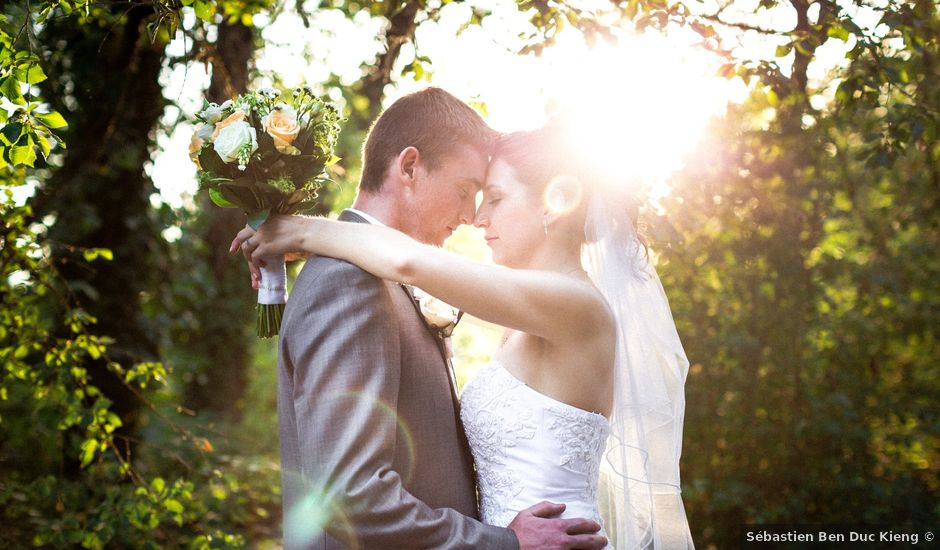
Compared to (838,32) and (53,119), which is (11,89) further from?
(838,32)

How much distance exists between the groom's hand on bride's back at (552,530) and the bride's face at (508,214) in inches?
34.5

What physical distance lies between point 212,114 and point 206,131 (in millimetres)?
68

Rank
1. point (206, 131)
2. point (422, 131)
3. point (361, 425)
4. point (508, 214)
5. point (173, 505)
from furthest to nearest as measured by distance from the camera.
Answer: point (173, 505), point (508, 214), point (422, 131), point (206, 131), point (361, 425)

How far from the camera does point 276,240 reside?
2570 mm

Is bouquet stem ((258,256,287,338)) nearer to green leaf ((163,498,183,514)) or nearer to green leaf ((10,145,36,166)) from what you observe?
green leaf ((10,145,36,166))

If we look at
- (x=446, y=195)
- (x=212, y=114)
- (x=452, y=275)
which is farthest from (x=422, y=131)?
(x=212, y=114)

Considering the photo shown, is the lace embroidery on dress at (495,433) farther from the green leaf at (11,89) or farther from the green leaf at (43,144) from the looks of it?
the green leaf at (11,89)

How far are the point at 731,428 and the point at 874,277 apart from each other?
1955 millimetres

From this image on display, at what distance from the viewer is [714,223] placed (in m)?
6.55

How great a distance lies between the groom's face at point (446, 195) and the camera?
2643 millimetres

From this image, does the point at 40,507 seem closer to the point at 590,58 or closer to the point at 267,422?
the point at 590,58

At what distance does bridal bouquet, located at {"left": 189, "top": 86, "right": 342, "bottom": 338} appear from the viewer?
2.41 metres

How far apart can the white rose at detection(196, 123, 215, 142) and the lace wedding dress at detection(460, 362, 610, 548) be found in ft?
3.93

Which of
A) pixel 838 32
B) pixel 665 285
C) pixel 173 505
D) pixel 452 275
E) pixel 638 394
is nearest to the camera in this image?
pixel 452 275
